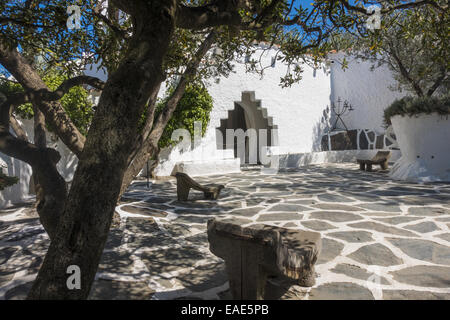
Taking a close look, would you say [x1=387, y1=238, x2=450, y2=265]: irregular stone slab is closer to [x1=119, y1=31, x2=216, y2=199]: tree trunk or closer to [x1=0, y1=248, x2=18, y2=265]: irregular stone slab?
[x1=119, y1=31, x2=216, y2=199]: tree trunk

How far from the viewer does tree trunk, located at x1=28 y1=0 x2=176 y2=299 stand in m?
1.61

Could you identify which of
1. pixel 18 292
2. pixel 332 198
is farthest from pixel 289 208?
pixel 18 292

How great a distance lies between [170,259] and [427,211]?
5.01 m

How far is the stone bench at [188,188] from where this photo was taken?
7039mm

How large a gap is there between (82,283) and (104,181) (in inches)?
21.5

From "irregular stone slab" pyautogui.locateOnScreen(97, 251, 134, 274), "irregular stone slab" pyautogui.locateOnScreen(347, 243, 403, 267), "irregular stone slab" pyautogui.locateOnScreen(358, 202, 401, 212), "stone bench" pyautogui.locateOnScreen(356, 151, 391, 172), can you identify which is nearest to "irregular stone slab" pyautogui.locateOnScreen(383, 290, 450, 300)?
"irregular stone slab" pyautogui.locateOnScreen(347, 243, 403, 267)

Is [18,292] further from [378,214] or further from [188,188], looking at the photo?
[378,214]

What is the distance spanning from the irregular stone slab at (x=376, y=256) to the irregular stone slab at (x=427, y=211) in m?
2.10

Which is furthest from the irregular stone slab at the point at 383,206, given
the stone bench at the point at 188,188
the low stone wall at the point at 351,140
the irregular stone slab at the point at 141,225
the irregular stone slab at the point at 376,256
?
the low stone wall at the point at 351,140

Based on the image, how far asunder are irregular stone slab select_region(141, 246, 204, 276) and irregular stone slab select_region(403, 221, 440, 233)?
345cm

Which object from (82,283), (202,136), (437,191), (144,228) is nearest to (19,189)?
(144,228)

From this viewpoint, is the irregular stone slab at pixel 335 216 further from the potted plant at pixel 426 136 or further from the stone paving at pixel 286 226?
the potted plant at pixel 426 136

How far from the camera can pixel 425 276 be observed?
3242mm
